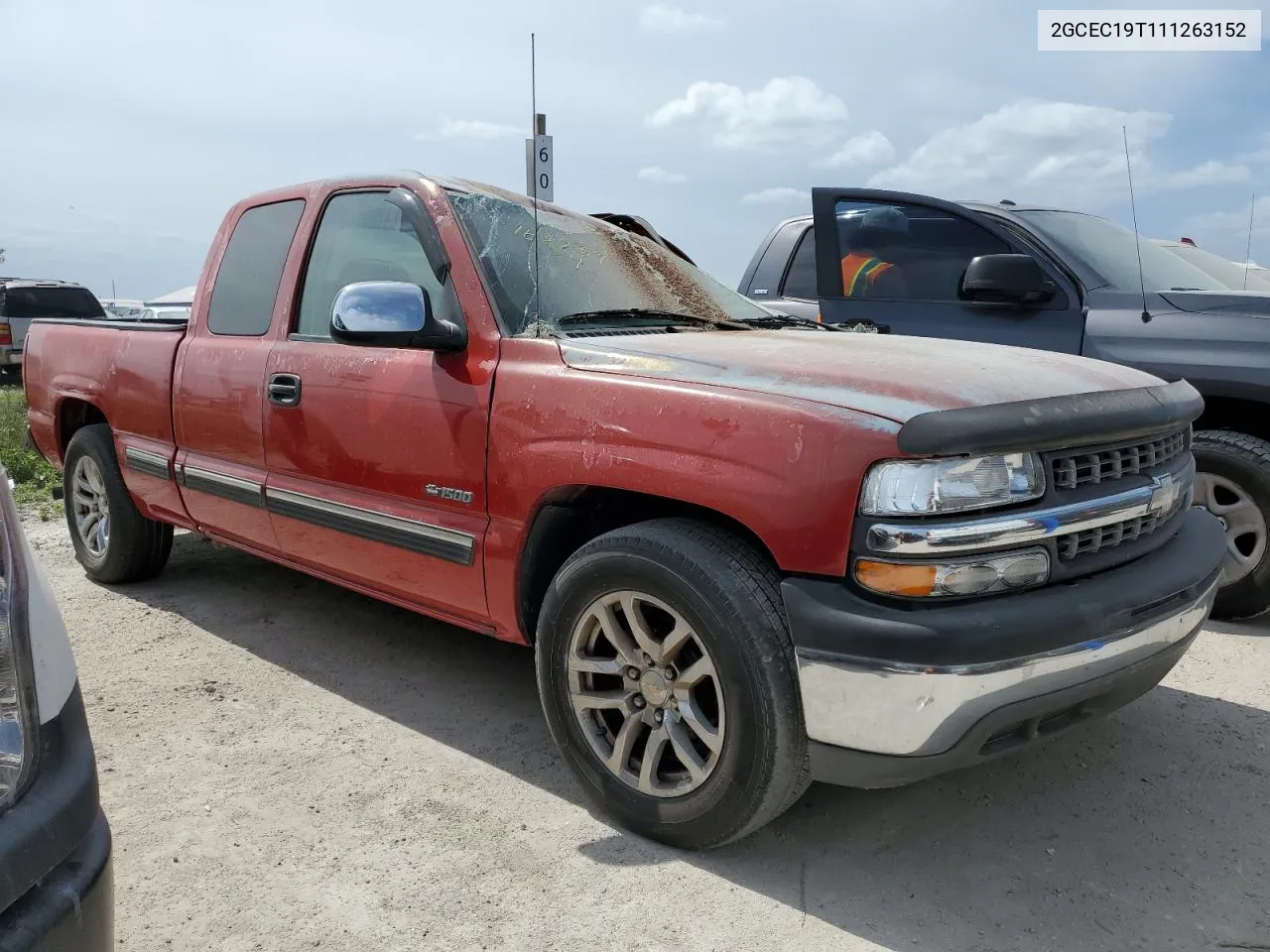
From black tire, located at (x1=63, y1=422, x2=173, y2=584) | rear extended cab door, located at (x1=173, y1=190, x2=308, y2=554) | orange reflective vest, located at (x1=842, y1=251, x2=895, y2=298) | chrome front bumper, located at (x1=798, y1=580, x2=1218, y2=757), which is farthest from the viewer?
orange reflective vest, located at (x1=842, y1=251, x2=895, y2=298)

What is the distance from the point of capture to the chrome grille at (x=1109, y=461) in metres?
2.39

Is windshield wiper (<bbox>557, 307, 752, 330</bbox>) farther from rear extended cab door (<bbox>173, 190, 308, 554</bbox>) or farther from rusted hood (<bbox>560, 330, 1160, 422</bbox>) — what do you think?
rear extended cab door (<bbox>173, 190, 308, 554</bbox>)

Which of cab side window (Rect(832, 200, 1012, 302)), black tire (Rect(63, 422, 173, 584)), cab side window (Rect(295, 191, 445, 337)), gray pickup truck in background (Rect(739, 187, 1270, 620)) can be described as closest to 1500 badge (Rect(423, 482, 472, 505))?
cab side window (Rect(295, 191, 445, 337))

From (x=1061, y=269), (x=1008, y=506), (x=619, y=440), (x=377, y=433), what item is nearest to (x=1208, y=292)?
(x=1061, y=269)

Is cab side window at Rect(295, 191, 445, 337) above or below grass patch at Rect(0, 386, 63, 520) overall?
above

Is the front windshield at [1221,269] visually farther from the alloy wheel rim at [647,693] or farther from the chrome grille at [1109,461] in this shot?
the alloy wheel rim at [647,693]

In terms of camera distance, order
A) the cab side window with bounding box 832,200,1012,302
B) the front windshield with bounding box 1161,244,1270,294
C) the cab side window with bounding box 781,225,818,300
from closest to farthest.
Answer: the cab side window with bounding box 832,200,1012,302 < the front windshield with bounding box 1161,244,1270,294 < the cab side window with bounding box 781,225,818,300

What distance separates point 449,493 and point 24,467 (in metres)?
6.40

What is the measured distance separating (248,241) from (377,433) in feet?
4.68

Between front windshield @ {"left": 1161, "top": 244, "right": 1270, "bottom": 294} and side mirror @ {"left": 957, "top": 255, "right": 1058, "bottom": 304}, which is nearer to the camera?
side mirror @ {"left": 957, "top": 255, "right": 1058, "bottom": 304}

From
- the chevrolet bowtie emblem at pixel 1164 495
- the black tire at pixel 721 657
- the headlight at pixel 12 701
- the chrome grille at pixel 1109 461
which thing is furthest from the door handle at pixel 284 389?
the chevrolet bowtie emblem at pixel 1164 495

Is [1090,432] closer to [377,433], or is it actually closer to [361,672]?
[377,433]

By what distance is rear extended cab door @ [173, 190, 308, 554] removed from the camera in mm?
3832

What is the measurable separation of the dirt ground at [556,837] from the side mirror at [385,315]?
1.30 meters
